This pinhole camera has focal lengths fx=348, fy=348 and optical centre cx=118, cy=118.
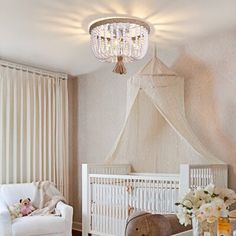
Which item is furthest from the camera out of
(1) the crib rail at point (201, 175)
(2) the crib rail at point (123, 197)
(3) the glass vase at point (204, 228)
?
(2) the crib rail at point (123, 197)

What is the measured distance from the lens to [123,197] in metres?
3.94

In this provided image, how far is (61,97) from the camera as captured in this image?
5527 millimetres

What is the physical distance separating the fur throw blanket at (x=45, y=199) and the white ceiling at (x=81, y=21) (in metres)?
1.78

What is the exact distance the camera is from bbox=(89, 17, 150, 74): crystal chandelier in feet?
11.3

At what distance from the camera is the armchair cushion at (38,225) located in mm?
3896

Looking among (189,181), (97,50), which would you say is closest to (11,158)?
(97,50)

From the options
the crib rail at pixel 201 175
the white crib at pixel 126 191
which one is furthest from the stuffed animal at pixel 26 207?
the crib rail at pixel 201 175

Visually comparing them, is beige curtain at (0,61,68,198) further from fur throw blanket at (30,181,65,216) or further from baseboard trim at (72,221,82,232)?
baseboard trim at (72,221,82,232)

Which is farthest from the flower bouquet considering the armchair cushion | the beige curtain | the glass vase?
the beige curtain

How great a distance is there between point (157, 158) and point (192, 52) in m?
1.40

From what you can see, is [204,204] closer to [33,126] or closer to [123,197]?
[123,197]

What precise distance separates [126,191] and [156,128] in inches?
38.3

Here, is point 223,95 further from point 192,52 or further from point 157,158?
point 157,158

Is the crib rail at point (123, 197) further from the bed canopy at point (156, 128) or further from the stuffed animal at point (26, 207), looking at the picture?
the stuffed animal at point (26, 207)
